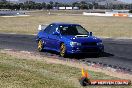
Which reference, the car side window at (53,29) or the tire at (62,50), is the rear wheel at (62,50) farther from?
the car side window at (53,29)

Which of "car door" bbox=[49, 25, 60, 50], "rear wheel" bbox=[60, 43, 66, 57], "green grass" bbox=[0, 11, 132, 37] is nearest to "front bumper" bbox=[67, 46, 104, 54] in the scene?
"rear wheel" bbox=[60, 43, 66, 57]

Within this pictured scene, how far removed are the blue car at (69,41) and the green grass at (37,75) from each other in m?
2.61

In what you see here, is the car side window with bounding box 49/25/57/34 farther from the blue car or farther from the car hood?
the car hood

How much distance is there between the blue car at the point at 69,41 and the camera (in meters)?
16.8

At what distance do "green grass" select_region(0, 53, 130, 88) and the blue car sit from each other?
2.61 m

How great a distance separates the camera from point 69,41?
16828 mm

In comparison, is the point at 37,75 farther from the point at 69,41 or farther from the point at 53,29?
the point at 53,29

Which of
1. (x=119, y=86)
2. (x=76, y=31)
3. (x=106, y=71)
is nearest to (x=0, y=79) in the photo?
(x=119, y=86)

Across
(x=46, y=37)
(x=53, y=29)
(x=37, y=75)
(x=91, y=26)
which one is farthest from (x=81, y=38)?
(x=91, y=26)

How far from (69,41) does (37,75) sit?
5.68 meters

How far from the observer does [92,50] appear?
17031 millimetres

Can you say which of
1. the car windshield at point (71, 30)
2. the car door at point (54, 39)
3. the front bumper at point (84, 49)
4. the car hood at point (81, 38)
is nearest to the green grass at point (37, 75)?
the front bumper at point (84, 49)

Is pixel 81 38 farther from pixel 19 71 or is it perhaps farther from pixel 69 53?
Answer: pixel 19 71

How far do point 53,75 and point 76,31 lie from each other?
6.57 metres
